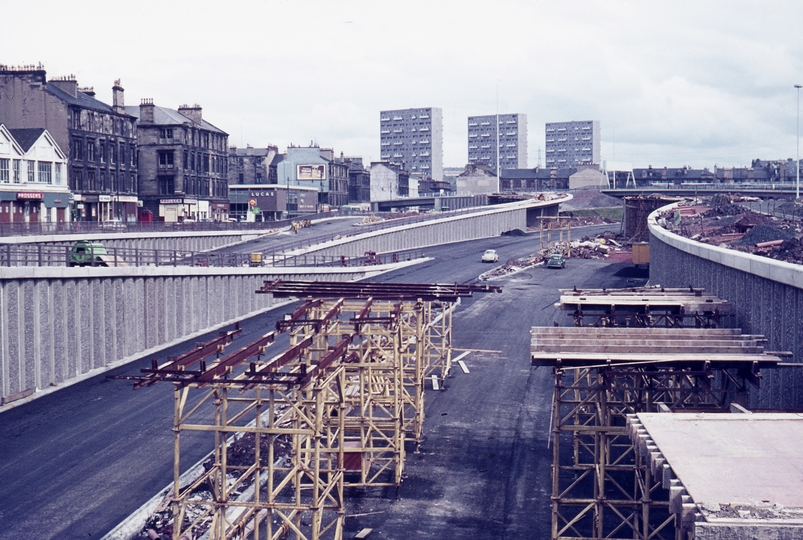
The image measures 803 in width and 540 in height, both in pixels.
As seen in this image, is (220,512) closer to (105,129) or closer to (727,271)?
(727,271)

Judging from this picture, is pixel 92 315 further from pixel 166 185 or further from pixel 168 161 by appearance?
pixel 168 161

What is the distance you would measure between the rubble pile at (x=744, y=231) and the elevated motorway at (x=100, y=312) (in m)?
26.5

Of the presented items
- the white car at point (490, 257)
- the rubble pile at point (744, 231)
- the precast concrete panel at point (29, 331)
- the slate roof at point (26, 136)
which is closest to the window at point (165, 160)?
the slate roof at point (26, 136)

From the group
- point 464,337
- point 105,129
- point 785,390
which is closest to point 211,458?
point 785,390

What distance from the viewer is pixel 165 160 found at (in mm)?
98250

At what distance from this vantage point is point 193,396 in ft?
113

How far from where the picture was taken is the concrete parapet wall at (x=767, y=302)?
65.8ft

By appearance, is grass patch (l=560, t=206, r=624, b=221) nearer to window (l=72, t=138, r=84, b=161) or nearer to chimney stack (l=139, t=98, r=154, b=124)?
chimney stack (l=139, t=98, r=154, b=124)

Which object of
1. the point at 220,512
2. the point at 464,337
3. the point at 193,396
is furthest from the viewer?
the point at 464,337

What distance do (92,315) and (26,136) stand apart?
120 ft

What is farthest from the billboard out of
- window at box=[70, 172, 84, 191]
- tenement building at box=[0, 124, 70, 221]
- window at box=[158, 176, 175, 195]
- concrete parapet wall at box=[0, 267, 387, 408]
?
concrete parapet wall at box=[0, 267, 387, 408]

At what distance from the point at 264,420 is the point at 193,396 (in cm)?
464

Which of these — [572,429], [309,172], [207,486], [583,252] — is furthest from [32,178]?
[309,172]

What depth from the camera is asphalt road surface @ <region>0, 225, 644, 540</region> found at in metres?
23.0
